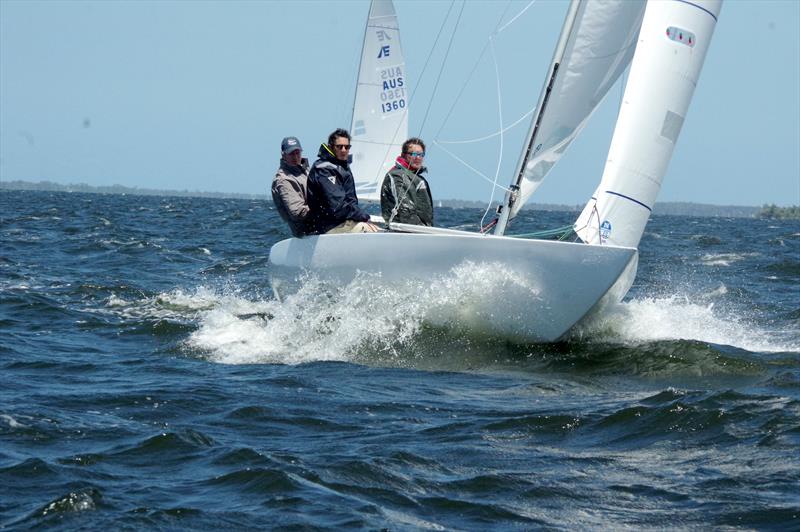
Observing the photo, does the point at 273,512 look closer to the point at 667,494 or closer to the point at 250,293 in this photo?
the point at 667,494

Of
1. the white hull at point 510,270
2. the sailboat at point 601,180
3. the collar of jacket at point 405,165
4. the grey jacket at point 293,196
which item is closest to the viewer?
the white hull at point 510,270

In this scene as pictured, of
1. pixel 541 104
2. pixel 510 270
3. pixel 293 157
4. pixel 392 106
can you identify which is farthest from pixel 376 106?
pixel 510 270

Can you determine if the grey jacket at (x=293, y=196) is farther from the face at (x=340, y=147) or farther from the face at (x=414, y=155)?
the face at (x=414, y=155)

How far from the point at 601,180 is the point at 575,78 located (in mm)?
740

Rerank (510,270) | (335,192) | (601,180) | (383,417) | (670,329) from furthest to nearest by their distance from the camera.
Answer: (335,192), (670,329), (601,180), (510,270), (383,417)

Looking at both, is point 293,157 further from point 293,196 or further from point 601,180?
point 601,180

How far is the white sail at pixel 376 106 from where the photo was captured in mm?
17328

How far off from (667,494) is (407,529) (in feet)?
3.54

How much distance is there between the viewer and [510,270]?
7.01 meters

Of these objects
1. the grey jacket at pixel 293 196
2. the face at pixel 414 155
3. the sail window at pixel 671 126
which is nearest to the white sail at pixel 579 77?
the sail window at pixel 671 126

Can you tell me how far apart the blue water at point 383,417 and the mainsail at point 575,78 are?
42.8 inches

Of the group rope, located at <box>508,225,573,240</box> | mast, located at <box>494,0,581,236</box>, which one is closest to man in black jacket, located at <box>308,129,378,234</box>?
mast, located at <box>494,0,581,236</box>

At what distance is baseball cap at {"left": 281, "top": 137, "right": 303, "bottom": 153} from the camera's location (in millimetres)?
8773

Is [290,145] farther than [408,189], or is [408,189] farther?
[290,145]
